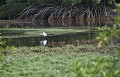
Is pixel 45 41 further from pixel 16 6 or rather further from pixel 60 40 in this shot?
pixel 16 6

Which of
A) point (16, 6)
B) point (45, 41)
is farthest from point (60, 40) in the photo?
point (16, 6)

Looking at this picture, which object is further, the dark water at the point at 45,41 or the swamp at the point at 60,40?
the dark water at the point at 45,41

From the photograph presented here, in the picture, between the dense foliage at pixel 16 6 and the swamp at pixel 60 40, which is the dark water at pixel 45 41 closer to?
the swamp at pixel 60 40

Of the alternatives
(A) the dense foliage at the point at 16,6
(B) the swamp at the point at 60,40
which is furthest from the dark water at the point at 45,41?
(A) the dense foliage at the point at 16,6

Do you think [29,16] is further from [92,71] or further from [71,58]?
[92,71]

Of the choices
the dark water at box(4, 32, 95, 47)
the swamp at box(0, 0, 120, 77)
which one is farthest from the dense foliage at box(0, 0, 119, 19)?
the dark water at box(4, 32, 95, 47)

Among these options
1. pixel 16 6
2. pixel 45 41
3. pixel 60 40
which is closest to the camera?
pixel 45 41

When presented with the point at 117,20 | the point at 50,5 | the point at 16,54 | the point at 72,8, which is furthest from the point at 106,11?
the point at 117,20

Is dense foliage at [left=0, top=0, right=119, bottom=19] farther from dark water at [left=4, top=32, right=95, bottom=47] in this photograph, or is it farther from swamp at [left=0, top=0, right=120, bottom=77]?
dark water at [left=4, top=32, right=95, bottom=47]

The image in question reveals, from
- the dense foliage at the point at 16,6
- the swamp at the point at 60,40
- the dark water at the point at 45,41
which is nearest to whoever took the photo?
the swamp at the point at 60,40

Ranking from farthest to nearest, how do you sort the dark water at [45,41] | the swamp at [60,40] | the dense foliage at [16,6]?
the dense foliage at [16,6] → the dark water at [45,41] → the swamp at [60,40]

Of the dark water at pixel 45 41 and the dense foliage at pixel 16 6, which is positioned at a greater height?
the dense foliage at pixel 16 6

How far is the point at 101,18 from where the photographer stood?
82.2 ft

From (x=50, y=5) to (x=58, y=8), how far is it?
4.57 ft
